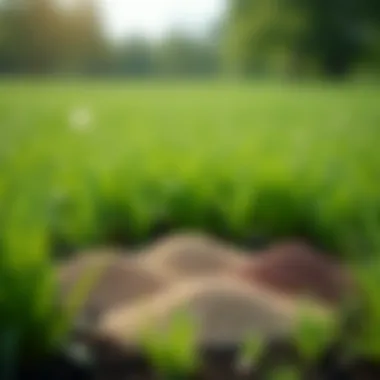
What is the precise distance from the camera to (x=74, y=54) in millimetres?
683

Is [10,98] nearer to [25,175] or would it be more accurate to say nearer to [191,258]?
[25,175]

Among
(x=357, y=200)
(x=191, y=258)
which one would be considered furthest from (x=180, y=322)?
(x=357, y=200)

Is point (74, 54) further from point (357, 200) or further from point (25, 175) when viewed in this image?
point (357, 200)

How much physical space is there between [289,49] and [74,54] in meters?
0.17

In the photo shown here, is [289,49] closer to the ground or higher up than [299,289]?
higher up

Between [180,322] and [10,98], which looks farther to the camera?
[10,98]

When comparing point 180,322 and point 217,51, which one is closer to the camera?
point 180,322

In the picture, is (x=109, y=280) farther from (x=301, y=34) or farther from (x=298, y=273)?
(x=301, y=34)

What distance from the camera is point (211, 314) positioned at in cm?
62

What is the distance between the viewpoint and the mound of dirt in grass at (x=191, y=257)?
67cm

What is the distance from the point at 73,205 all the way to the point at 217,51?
0.17 meters

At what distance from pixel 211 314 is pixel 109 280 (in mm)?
83

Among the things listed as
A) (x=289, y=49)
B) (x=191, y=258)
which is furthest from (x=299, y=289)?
(x=289, y=49)

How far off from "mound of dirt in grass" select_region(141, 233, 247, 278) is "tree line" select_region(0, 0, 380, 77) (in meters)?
0.13
